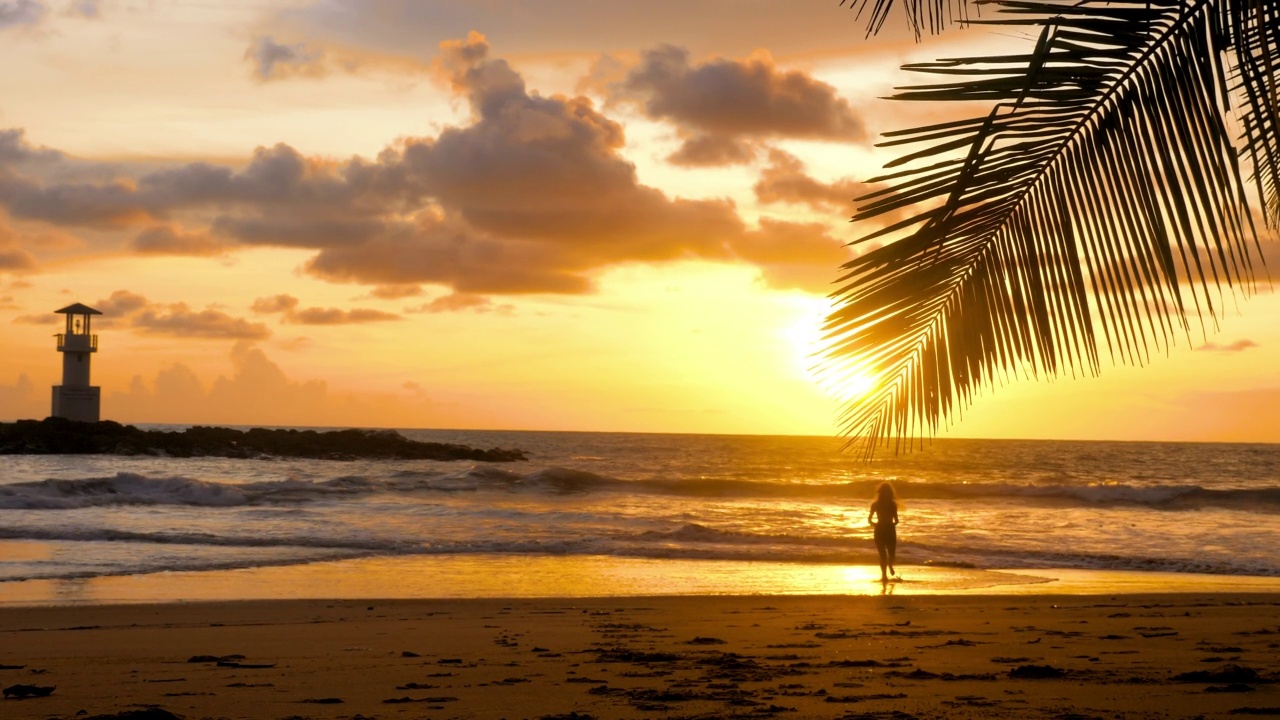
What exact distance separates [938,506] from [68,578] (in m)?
25.4

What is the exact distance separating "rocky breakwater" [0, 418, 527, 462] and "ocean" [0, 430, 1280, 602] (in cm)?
664

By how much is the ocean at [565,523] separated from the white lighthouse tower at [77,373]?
10.7 m

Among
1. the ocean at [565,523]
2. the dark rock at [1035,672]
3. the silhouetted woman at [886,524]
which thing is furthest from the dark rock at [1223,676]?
the ocean at [565,523]

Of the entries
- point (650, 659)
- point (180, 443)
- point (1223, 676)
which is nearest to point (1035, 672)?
point (1223, 676)

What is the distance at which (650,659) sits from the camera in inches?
326

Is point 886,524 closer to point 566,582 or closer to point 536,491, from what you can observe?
point 566,582

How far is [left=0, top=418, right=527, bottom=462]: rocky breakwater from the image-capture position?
2151 inches

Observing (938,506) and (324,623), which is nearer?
(324,623)

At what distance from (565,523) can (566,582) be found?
9739 mm

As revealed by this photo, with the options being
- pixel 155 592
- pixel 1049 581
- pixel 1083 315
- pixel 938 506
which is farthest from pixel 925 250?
pixel 938 506

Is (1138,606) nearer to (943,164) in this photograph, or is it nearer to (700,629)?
(700,629)

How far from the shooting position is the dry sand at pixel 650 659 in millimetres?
6316

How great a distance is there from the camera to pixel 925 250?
181 cm

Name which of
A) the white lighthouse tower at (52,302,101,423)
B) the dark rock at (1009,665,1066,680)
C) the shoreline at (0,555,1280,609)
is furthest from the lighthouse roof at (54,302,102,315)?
the dark rock at (1009,665,1066,680)
